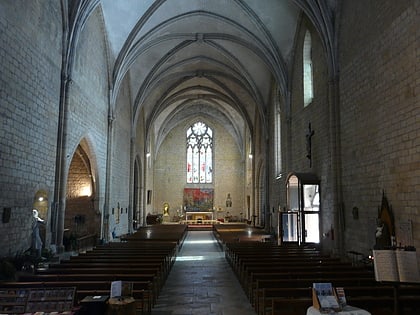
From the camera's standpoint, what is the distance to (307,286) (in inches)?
250

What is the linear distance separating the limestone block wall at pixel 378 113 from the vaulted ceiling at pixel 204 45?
2.60 metres

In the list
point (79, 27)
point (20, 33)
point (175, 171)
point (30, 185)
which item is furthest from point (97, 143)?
point (175, 171)

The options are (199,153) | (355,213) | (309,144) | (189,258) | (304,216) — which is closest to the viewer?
(355,213)

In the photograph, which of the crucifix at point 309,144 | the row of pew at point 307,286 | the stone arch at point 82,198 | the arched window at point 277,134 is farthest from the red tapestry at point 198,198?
the row of pew at point 307,286

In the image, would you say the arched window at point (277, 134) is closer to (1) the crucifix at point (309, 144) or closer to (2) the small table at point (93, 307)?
(1) the crucifix at point (309, 144)

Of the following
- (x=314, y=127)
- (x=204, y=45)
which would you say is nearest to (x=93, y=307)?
(x=314, y=127)

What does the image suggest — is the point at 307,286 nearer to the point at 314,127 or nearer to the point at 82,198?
the point at 314,127

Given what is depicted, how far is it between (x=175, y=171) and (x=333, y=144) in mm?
26399

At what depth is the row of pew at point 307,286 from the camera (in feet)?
16.5

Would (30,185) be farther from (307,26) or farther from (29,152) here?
(307,26)

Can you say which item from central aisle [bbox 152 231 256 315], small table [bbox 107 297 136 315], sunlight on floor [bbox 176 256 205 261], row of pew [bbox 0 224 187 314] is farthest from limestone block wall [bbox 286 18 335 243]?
A: small table [bbox 107 297 136 315]

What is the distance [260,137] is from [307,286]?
20.6 m

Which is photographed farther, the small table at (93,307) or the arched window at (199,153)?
the arched window at (199,153)

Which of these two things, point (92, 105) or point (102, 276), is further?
point (92, 105)
